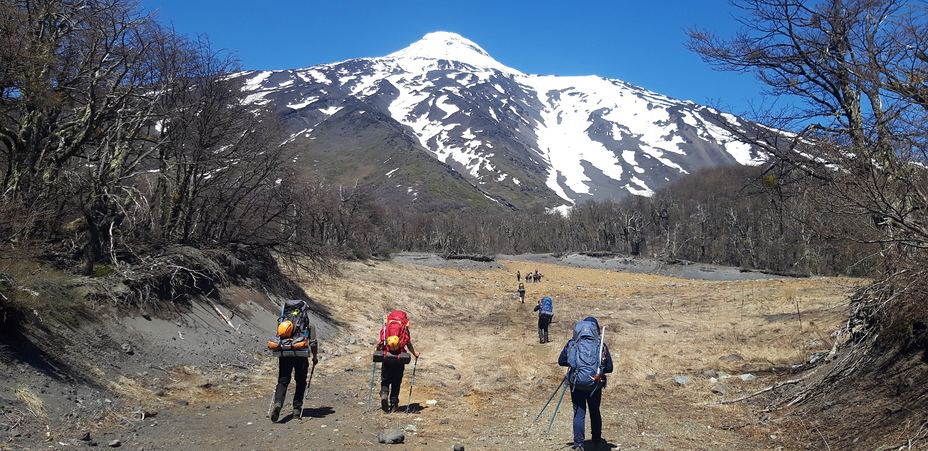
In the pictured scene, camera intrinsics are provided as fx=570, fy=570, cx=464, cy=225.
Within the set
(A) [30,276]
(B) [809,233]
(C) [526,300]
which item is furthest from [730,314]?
(A) [30,276]

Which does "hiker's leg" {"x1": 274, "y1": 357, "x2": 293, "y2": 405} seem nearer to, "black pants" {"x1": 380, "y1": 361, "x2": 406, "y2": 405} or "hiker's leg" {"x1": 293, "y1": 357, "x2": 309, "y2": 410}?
"hiker's leg" {"x1": 293, "y1": 357, "x2": 309, "y2": 410}

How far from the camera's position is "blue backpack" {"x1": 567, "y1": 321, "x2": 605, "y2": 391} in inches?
263

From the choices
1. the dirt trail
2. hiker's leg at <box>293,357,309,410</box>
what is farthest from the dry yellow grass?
hiker's leg at <box>293,357,309,410</box>

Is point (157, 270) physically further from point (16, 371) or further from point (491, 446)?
point (491, 446)

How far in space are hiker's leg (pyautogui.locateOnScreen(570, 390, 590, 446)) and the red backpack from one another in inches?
118

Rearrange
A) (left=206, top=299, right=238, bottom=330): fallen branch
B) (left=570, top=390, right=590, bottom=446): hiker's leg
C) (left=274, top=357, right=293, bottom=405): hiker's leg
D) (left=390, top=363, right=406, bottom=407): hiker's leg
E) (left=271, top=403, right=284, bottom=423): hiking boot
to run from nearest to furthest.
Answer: (left=570, top=390, right=590, bottom=446): hiker's leg → (left=271, top=403, right=284, bottom=423): hiking boot → (left=274, top=357, right=293, bottom=405): hiker's leg → (left=390, top=363, right=406, bottom=407): hiker's leg → (left=206, top=299, right=238, bottom=330): fallen branch

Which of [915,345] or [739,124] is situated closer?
[915,345]

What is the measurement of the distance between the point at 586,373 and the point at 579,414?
1.61ft

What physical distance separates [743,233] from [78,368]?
9852 centimetres

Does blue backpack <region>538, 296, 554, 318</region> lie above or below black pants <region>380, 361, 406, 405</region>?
above

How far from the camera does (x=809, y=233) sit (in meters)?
8.41

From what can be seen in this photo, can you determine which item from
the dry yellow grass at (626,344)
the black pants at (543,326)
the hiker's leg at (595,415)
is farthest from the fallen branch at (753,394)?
the black pants at (543,326)

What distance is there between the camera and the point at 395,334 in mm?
8859

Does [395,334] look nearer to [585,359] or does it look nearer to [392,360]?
[392,360]
